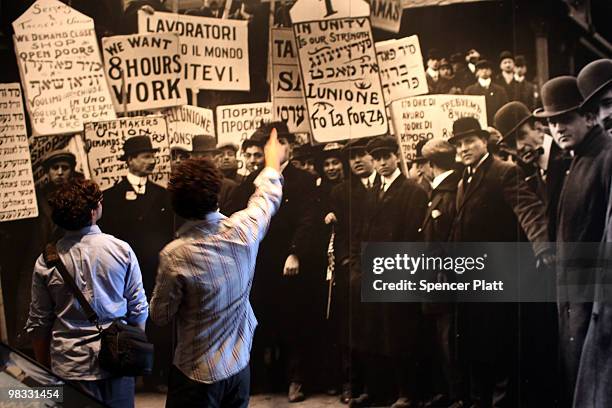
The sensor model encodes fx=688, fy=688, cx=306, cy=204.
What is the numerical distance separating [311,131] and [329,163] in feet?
0.78

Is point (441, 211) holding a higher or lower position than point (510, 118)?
lower

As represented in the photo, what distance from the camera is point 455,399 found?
438 centimetres

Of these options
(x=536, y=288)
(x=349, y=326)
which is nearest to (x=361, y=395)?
(x=349, y=326)

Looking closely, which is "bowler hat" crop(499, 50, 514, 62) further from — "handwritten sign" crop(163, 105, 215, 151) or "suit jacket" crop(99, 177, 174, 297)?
"suit jacket" crop(99, 177, 174, 297)

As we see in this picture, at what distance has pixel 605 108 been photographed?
4434 millimetres

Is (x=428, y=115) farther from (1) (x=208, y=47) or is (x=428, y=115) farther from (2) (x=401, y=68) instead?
(1) (x=208, y=47)

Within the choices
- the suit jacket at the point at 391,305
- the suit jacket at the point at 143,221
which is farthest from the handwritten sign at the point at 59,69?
the suit jacket at the point at 391,305

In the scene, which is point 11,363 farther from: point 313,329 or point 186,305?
point 313,329

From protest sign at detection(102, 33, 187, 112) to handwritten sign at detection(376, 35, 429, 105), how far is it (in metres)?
1.32

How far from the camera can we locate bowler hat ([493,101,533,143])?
173 inches

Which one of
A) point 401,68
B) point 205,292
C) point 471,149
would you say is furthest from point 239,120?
point 205,292

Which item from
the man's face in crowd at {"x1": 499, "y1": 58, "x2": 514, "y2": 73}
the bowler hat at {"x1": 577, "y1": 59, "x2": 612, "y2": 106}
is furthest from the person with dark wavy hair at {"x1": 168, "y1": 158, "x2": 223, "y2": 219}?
the bowler hat at {"x1": 577, "y1": 59, "x2": 612, "y2": 106}

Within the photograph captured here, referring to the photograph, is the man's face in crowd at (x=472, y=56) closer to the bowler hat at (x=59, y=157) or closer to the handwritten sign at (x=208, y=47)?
the handwritten sign at (x=208, y=47)

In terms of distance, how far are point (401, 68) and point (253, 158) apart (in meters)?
1.12
